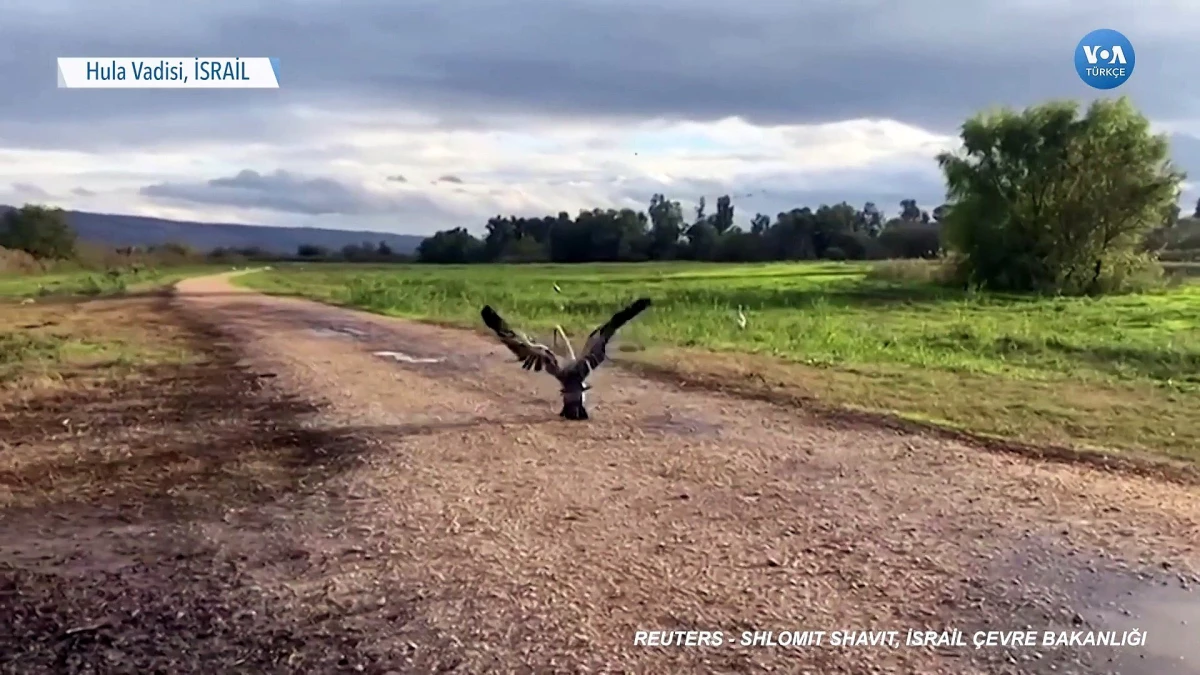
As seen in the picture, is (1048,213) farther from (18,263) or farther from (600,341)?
(18,263)

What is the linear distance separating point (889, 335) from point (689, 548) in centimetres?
1325

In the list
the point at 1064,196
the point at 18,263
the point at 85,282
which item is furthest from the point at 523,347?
the point at 18,263

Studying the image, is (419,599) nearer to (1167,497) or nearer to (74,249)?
(1167,497)

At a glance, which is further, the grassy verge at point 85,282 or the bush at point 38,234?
the bush at point 38,234

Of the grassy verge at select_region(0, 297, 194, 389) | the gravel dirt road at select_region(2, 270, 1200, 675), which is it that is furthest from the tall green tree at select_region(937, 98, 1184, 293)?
the gravel dirt road at select_region(2, 270, 1200, 675)

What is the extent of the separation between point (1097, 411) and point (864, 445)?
312 centimetres

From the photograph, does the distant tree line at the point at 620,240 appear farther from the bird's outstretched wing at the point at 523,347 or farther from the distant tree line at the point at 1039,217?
the bird's outstretched wing at the point at 523,347

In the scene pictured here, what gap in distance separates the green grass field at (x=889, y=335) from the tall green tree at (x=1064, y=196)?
250cm

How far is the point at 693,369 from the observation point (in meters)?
12.6

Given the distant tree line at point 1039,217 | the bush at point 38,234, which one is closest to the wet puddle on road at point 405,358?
the distant tree line at point 1039,217

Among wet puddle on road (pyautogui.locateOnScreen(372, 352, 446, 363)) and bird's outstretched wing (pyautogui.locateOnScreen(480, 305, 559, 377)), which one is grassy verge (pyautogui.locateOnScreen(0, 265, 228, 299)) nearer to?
wet puddle on road (pyautogui.locateOnScreen(372, 352, 446, 363))

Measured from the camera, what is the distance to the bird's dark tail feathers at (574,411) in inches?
360

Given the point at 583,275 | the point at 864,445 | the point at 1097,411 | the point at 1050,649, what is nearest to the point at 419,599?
the point at 1050,649

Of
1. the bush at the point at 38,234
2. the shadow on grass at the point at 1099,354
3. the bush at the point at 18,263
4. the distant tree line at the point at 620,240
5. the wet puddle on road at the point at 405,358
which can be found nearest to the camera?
the shadow on grass at the point at 1099,354
